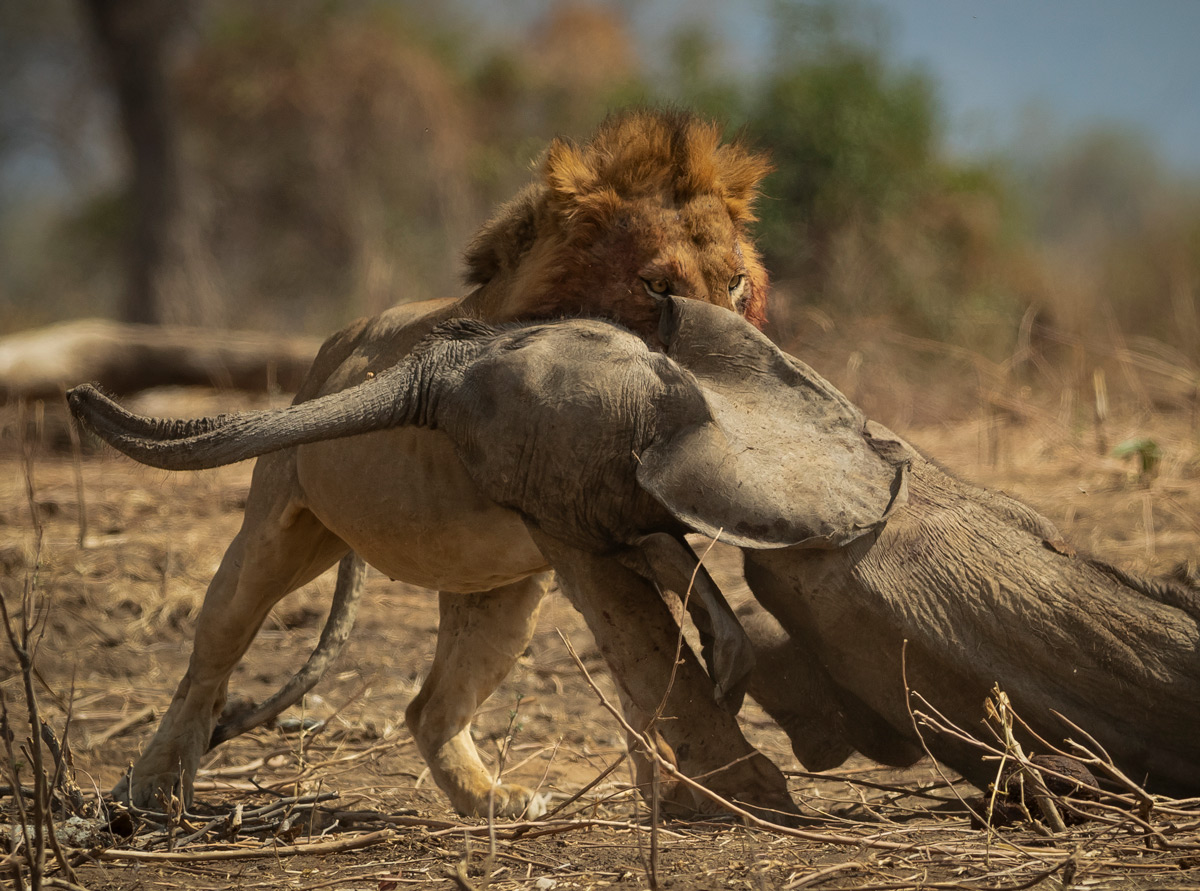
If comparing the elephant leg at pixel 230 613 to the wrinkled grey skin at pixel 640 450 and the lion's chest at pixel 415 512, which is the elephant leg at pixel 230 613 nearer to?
the lion's chest at pixel 415 512

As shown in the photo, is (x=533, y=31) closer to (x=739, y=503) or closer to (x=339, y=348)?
(x=339, y=348)

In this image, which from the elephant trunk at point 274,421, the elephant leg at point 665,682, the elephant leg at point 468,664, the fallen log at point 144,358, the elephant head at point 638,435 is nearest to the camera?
the elephant head at point 638,435

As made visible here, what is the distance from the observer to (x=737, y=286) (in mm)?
3752

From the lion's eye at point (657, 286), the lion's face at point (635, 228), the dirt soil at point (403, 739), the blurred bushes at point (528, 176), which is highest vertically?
the blurred bushes at point (528, 176)

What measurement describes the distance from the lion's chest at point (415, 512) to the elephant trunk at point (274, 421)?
35 centimetres

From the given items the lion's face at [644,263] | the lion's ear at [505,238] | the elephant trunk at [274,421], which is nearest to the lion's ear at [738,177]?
the lion's face at [644,263]

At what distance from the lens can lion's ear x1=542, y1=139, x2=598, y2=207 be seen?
12.1ft

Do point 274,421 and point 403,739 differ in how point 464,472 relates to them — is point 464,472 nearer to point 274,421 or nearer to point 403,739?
point 274,421

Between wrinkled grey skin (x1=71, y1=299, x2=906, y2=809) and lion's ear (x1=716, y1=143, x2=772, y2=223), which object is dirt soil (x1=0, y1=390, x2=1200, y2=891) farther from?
lion's ear (x1=716, y1=143, x2=772, y2=223)

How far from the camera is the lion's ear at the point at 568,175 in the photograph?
3.69 m

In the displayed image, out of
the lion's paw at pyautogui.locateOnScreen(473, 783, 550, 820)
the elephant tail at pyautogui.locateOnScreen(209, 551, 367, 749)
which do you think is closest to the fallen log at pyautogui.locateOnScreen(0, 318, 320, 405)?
the elephant tail at pyautogui.locateOnScreen(209, 551, 367, 749)

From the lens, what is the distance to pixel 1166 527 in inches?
258

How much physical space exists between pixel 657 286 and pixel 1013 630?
51.9 inches

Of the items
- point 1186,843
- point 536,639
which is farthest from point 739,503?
point 536,639
